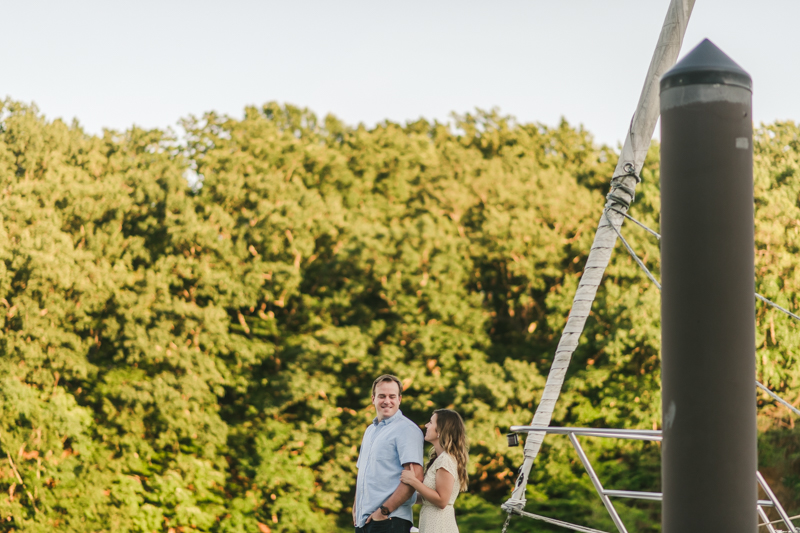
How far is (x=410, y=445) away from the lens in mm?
3002

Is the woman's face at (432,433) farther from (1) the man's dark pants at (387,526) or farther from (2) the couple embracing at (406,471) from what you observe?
(1) the man's dark pants at (387,526)

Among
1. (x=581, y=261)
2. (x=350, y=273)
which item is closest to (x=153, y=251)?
(x=350, y=273)

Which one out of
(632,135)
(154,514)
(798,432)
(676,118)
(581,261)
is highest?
(581,261)

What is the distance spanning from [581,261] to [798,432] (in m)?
4.85

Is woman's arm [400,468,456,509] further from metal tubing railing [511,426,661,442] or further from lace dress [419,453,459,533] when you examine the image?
metal tubing railing [511,426,661,442]

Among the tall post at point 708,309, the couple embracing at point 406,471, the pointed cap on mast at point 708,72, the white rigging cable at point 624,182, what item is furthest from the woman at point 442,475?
the pointed cap on mast at point 708,72

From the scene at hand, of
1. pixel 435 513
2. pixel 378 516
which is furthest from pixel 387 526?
pixel 435 513

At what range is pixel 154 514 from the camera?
46.5ft

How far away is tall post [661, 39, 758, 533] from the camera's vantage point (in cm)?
163

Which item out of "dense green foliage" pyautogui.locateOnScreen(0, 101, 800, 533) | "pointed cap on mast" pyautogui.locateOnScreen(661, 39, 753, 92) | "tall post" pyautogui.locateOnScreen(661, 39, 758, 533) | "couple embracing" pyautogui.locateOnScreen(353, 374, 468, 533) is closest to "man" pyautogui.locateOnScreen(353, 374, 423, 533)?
"couple embracing" pyautogui.locateOnScreen(353, 374, 468, 533)

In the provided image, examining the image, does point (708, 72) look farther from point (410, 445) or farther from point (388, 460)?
point (388, 460)

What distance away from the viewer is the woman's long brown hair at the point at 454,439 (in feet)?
9.75

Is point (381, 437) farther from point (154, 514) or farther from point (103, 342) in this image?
point (103, 342)

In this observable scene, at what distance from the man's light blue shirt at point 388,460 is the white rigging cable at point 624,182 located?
513mm
